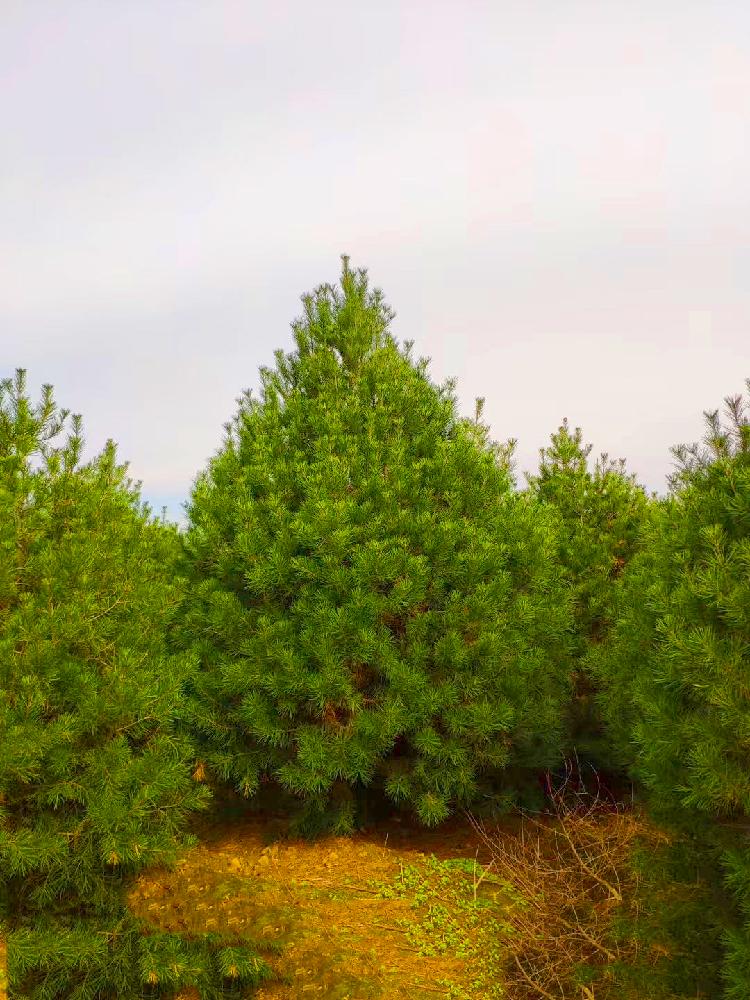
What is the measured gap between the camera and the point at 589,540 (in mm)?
10000

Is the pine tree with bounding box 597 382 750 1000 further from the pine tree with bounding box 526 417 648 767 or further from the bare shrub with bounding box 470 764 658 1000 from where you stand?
the pine tree with bounding box 526 417 648 767

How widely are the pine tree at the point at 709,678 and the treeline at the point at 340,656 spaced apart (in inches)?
0.6

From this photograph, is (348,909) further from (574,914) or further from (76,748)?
(76,748)

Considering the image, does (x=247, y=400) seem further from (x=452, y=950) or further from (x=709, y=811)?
(x=709, y=811)

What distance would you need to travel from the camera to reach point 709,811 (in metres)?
4.54

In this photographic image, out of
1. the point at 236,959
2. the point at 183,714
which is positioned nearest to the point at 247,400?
the point at 183,714

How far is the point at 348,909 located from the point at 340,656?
185 cm

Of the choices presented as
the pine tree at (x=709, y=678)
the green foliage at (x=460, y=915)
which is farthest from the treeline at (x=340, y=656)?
the green foliage at (x=460, y=915)

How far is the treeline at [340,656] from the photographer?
4.75 meters

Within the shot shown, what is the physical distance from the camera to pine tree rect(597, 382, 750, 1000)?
14.0ft

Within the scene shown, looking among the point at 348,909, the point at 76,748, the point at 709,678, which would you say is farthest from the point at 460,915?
the point at 709,678

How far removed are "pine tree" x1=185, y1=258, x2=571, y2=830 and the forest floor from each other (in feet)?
1.61

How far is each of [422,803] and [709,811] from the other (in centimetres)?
336

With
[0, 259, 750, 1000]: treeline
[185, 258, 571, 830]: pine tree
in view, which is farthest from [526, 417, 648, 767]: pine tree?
[185, 258, 571, 830]: pine tree
